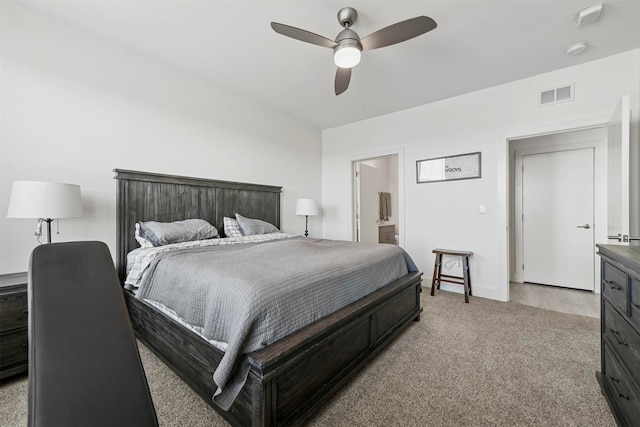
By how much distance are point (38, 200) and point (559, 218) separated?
18.9ft

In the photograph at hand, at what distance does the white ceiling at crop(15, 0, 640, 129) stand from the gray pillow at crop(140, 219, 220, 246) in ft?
5.72

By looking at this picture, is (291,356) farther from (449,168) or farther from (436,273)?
(449,168)

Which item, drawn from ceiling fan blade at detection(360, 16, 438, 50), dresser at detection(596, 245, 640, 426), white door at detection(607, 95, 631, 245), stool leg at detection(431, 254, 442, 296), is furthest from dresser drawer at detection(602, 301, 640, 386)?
ceiling fan blade at detection(360, 16, 438, 50)

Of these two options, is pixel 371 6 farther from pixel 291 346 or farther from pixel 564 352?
pixel 564 352

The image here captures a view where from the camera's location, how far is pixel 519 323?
263 centimetres

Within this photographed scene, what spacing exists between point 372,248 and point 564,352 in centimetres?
167

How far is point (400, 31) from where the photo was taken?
1919 mm

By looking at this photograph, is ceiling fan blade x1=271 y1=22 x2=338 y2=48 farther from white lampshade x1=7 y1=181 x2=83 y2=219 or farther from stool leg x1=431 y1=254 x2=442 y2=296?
stool leg x1=431 y1=254 x2=442 y2=296

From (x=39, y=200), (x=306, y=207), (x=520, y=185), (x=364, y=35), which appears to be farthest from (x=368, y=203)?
(x=39, y=200)

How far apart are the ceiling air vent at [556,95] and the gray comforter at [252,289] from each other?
2723 mm

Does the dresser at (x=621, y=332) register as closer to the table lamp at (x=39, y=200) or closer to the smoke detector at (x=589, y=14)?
the smoke detector at (x=589, y=14)

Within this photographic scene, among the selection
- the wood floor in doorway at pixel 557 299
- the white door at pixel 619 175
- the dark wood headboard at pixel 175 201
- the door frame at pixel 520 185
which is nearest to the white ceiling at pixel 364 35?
the white door at pixel 619 175

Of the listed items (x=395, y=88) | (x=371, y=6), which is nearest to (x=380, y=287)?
(x=371, y=6)

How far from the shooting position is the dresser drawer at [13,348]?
1724 mm
